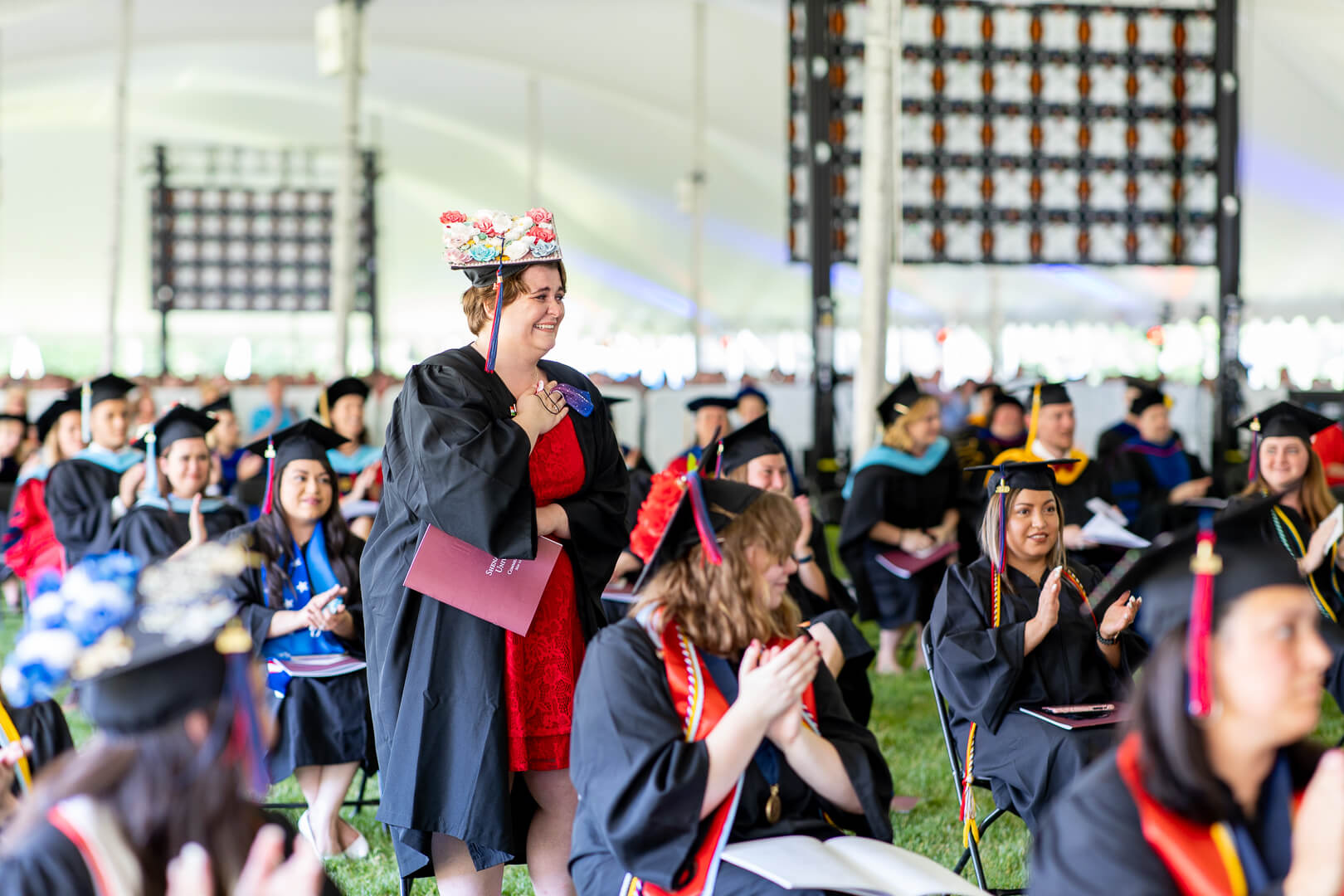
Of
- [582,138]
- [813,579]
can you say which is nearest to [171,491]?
[813,579]

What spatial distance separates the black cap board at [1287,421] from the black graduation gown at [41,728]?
442 cm

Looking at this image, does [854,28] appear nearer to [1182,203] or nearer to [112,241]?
[1182,203]

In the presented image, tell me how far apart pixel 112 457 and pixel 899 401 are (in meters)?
4.15

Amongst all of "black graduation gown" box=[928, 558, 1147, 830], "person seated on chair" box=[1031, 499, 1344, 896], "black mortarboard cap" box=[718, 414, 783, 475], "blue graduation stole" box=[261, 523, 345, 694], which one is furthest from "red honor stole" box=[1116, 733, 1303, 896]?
"blue graduation stole" box=[261, 523, 345, 694]

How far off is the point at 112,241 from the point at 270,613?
1086 centimetres

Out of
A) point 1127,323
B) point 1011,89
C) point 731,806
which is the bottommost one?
point 731,806

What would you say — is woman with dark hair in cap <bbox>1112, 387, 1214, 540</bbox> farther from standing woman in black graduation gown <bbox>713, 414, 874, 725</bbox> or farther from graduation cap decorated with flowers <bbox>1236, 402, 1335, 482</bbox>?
standing woman in black graduation gown <bbox>713, 414, 874, 725</bbox>

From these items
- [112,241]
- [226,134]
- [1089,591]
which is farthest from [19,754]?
[226,134]

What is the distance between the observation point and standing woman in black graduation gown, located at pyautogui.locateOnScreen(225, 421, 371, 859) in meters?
4.29

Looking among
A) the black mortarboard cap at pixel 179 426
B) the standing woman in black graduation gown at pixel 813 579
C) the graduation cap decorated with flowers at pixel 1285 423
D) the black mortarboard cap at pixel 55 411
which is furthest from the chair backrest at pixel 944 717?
the black mortarboard cap at pixel 55 411

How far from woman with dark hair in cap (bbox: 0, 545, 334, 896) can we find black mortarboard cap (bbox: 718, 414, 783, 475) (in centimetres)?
299

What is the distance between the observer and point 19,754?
2.49 meters

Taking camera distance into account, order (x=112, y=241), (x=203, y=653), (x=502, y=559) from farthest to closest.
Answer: (x=112, y=241), (x=502, y=559), (x=203, y=653)

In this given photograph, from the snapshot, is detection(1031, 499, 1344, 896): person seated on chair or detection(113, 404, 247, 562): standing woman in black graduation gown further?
detection(113, 404, 247, 562): standing woman in black graduation gown
